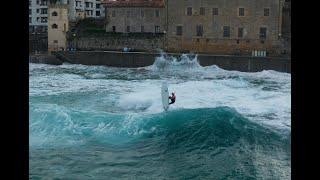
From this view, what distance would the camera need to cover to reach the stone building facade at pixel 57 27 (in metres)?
43.0

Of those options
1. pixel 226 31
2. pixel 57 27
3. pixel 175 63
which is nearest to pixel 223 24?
pixel 226 31

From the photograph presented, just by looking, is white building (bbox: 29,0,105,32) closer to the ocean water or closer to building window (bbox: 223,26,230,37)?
building window (bbox: 223,26,230,37)

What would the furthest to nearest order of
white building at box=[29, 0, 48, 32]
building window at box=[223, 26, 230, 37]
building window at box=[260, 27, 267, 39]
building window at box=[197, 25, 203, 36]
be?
1. white building at box=[29, 0, 48, 32]
2. building window at box=[197, 25, 203, 36]
3. building window at box=[223, 26, 230, 37]
4. building window at box=[260, 27, 267, 39]

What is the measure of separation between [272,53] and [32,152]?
26.8 metres

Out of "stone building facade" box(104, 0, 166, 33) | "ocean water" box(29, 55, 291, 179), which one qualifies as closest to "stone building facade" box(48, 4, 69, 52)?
"stone building facade" box(104, 0, 166, 33)

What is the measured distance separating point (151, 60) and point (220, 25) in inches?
238

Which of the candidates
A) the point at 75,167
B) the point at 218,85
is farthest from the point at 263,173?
the point at 218,85

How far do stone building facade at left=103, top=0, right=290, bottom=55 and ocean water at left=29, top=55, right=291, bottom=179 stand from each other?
9264mm

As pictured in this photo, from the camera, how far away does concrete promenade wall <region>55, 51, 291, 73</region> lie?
34250mm

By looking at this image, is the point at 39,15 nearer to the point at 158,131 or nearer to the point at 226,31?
the point at 226,31

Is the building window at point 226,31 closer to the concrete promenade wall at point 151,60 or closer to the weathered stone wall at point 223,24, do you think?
the weathered stone wall at point 223,24

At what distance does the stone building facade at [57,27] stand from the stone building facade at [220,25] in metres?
7.82
